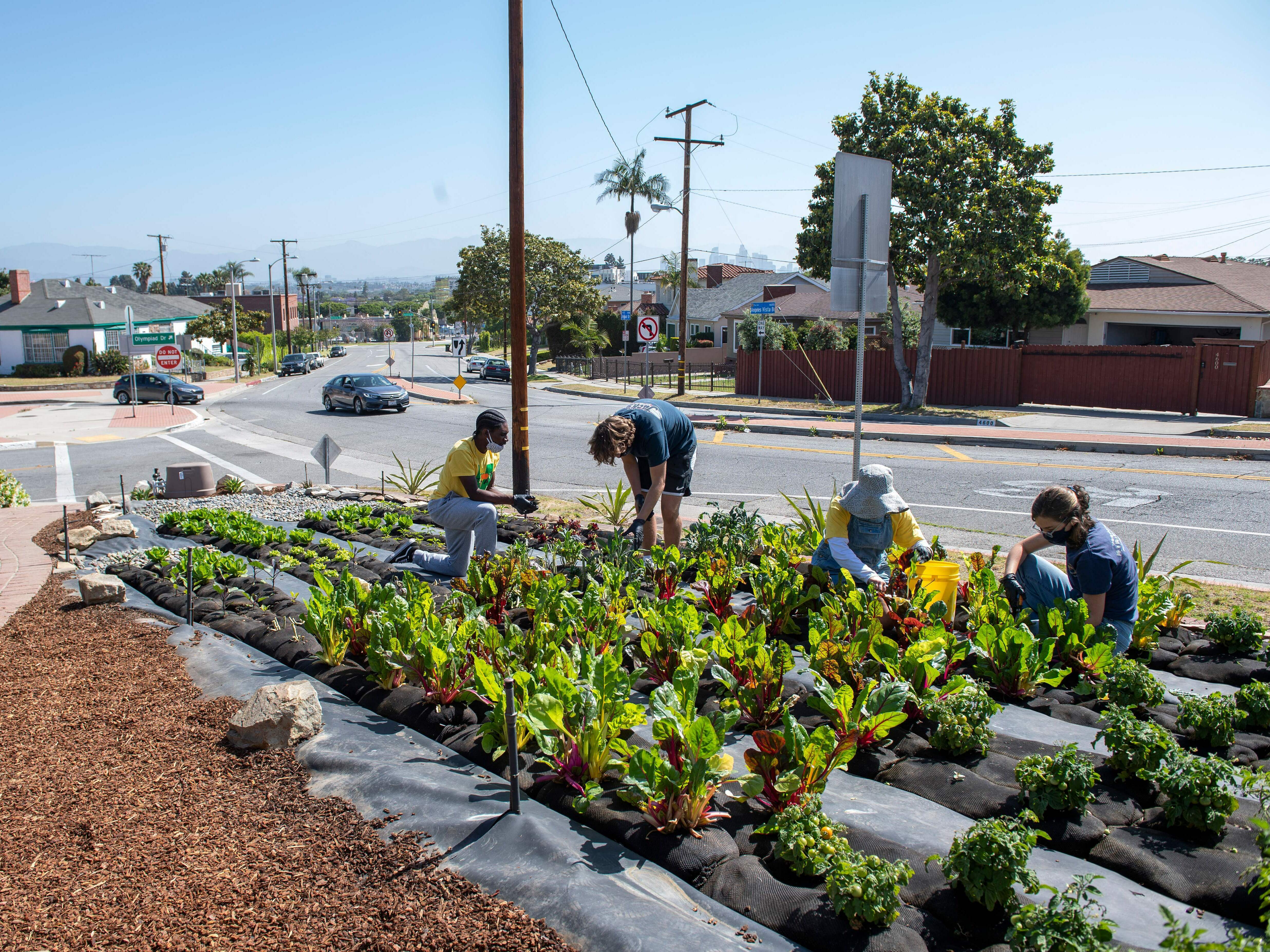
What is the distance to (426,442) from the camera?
66.3ft

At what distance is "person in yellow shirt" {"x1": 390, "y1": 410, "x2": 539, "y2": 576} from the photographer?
6.64m

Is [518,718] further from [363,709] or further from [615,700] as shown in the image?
[363,709]

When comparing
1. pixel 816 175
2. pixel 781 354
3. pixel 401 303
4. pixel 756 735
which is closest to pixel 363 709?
pixel 756 735

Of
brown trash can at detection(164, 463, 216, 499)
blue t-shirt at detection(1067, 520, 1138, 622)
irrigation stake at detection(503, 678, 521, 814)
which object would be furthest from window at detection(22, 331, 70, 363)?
blue t-shirt at detection(1067, 520, 1138, 622)

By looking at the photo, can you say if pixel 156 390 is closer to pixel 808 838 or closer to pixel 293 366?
pixel 293 366

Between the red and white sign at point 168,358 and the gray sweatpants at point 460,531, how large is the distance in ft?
85.2

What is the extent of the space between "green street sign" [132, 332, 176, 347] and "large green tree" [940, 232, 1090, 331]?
2715cm

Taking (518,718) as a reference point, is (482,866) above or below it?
below

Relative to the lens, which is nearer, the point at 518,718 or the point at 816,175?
the point at 518,718

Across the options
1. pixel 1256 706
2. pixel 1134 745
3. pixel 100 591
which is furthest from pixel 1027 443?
pixel 100 591

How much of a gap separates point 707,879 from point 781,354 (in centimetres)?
2856

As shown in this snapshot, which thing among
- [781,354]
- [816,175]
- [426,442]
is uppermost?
[816,175]

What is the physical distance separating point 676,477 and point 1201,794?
4.23m

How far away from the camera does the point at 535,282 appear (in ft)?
169
